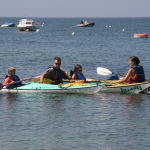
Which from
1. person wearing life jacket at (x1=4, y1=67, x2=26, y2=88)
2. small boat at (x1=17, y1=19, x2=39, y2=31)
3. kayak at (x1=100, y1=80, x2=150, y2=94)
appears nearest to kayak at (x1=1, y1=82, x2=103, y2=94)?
person wearing life jacket at (x1=4, y1=67, x2=26, y2=88)

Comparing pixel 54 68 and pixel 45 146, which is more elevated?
pixel 54 68

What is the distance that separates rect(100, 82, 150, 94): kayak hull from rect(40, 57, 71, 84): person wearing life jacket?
141 cm

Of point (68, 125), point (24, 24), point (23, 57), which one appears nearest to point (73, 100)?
point (68, 125)

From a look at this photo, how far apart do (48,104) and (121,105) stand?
7.62 feet

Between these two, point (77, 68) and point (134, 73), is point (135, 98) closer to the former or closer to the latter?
point (134, 73)

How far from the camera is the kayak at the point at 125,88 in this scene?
2145 centimetres

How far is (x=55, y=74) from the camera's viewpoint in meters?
21.7

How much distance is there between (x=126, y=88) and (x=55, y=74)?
249 centimetres

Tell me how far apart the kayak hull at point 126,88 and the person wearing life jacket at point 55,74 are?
1406 mm

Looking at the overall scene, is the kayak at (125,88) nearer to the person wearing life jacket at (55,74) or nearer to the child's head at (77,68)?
the child's head at (77,68)

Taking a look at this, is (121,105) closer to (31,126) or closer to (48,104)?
(48,104)

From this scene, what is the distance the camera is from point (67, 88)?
21.5 metres

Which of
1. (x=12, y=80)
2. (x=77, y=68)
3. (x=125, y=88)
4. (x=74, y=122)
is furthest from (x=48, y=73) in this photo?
(x=74, y=122)

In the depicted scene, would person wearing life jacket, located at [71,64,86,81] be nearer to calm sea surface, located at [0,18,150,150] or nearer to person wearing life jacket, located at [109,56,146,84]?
calm sea surface, located at [0,18,150,150]
